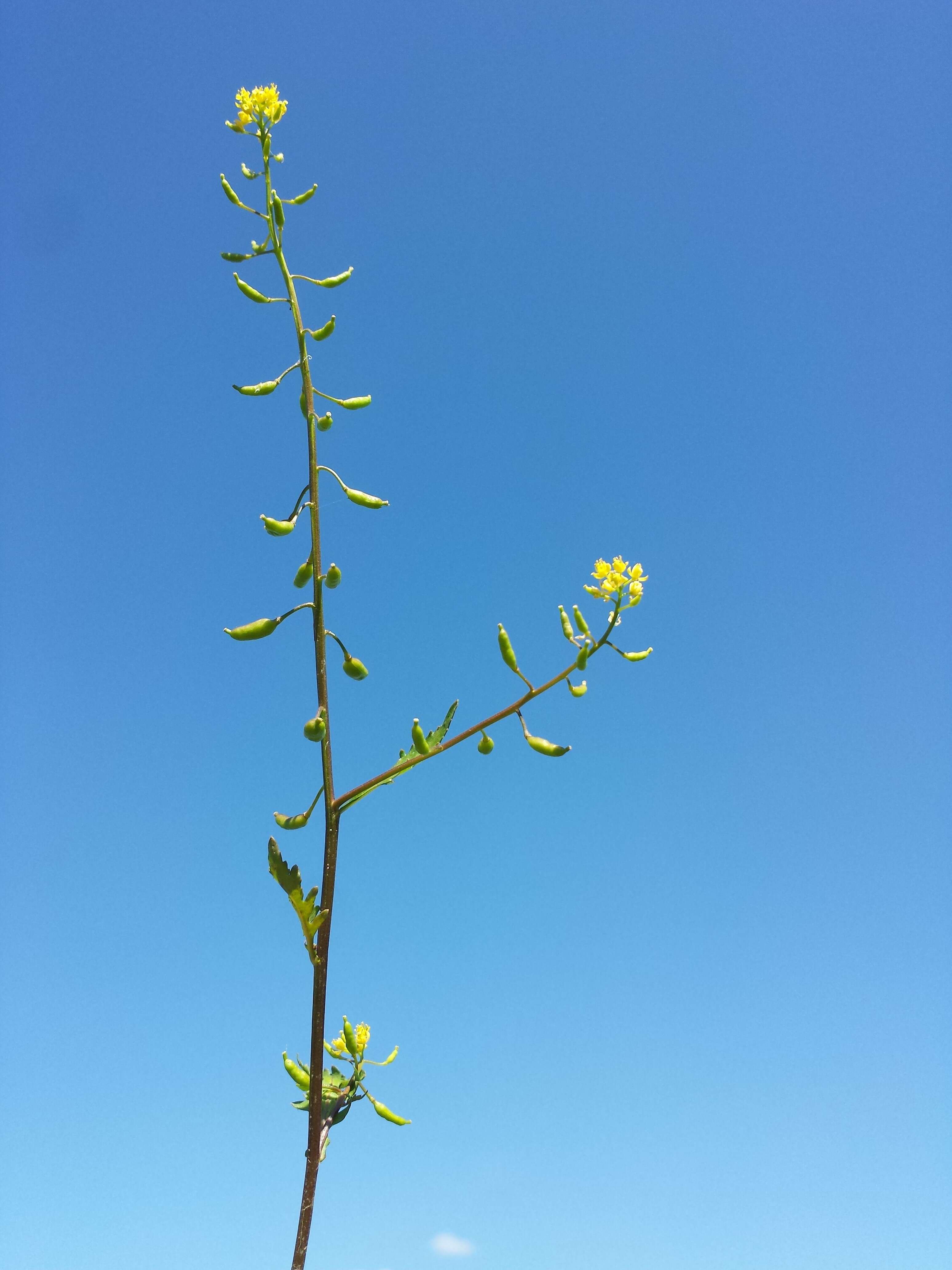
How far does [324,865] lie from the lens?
84.7 inches

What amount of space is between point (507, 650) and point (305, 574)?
0.55m

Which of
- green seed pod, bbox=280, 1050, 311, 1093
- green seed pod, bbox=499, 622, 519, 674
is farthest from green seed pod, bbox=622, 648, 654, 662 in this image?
green seed pod, bbox=280, 1050, 311, 1093

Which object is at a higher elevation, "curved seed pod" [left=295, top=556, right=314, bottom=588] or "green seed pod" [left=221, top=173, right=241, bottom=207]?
"green seed pod" [left=221, top=173, right=241, bottom=207]

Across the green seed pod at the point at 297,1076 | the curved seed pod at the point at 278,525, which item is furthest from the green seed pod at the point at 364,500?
the green seed pod at the point at 297,1076

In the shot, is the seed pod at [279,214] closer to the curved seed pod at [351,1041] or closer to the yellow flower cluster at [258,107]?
the yellow flower cluster at [258,107]

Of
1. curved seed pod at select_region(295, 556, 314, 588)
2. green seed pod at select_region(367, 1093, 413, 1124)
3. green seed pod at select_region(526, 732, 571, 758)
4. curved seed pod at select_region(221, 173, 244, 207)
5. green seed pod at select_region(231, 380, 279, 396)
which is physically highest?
curved seed pod at select_region(221, 173, 244, 207)

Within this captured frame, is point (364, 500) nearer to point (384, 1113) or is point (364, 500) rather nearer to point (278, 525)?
point (278, 525)

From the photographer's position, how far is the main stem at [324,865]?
1979 millimetres

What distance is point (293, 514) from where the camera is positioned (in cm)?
238

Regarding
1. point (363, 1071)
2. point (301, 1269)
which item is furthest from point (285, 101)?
point (301, 1269)

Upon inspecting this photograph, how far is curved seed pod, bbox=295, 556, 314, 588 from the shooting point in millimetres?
2297

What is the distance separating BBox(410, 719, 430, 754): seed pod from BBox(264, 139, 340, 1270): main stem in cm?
21

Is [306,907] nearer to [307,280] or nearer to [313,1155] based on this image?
[313,1155]

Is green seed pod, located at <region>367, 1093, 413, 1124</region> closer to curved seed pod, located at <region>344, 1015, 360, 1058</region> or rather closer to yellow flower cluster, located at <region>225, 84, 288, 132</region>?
curved seed pod, located at <region>344, 1015, 360, 1058</region>
